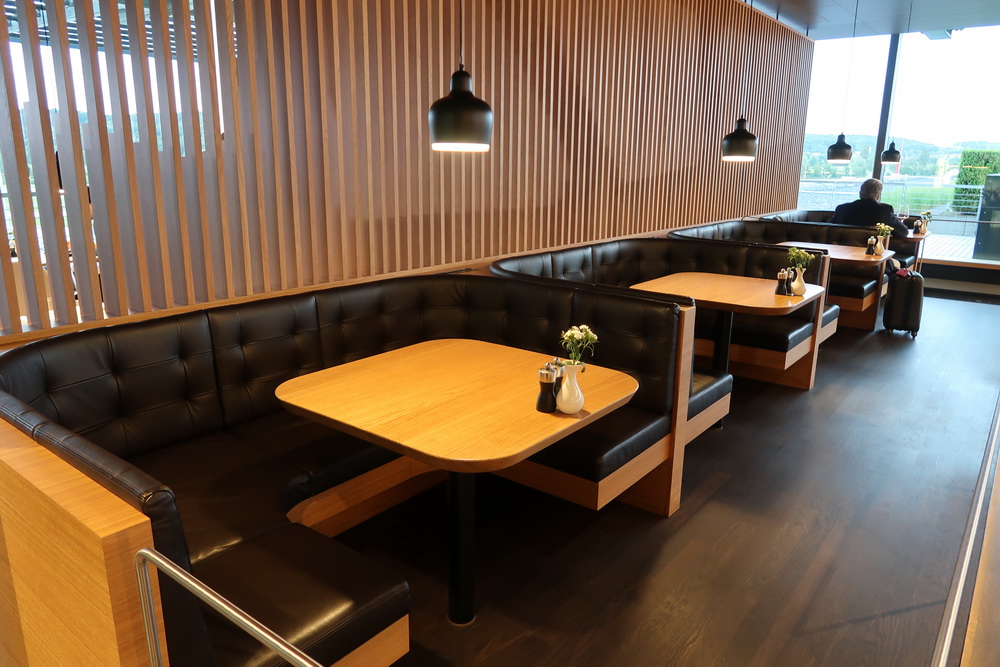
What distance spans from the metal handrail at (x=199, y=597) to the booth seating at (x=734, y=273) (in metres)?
2.87

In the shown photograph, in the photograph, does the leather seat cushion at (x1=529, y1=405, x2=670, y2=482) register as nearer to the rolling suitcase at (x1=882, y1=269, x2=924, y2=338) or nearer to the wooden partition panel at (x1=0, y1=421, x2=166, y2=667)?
the wooden partition panel at (x1=0, y1=421, x2=166, y2=667)

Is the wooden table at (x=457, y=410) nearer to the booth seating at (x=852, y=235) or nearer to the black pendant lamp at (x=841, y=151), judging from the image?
the booth seating at (x=852, y=235)

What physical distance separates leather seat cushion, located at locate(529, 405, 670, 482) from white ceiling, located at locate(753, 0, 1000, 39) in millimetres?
5765

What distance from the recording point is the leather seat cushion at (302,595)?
148 cm

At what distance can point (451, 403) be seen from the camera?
2064 mm

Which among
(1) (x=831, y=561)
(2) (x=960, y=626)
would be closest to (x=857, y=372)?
(1) (x=831, y=561)

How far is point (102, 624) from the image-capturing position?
115 centimetres

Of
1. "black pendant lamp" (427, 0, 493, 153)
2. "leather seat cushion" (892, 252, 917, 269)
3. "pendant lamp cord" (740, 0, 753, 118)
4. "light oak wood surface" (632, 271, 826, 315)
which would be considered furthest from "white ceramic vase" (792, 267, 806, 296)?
"pendant lamp cord" (740, 0, 753, 118)

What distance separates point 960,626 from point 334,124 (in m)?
2.93

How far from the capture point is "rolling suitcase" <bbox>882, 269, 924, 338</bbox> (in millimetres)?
5801

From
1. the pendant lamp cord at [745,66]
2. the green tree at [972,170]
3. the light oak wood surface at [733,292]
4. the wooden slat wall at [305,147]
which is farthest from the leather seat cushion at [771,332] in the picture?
the green tree at [972,170]

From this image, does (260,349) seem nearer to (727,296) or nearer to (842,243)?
(727,296)

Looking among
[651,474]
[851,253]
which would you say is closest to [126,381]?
[651,474]

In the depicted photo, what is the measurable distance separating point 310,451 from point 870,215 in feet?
21.0
